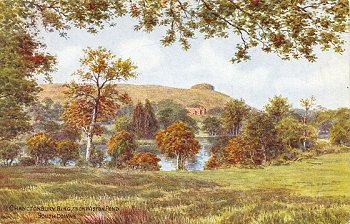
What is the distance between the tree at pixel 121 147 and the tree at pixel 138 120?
0.22 feet

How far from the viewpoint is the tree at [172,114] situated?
12.6ft

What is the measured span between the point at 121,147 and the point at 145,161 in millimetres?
236

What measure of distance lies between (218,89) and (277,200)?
107 centimetres

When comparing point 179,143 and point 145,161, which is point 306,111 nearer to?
point 179,143

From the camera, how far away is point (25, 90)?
3.81 m

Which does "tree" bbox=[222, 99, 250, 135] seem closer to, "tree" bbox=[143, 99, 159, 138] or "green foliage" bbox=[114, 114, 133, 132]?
"tree" bbox=[143, 99, 159, 138]

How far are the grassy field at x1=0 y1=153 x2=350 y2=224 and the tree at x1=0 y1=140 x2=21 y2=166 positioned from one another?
8 cm

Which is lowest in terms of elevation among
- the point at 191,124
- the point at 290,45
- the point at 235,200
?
the point at 235,200

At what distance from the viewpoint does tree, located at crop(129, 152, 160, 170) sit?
12.5 ft

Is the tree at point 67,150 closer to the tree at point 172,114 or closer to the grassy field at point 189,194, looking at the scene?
the grassy field at point 189,194

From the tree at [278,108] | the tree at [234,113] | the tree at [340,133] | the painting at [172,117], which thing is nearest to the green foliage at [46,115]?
the painting at [172,117]

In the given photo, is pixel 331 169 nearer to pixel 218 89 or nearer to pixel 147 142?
pixel 218 89

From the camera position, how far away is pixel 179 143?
383 centimetres

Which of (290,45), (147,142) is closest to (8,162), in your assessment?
(147,142)
